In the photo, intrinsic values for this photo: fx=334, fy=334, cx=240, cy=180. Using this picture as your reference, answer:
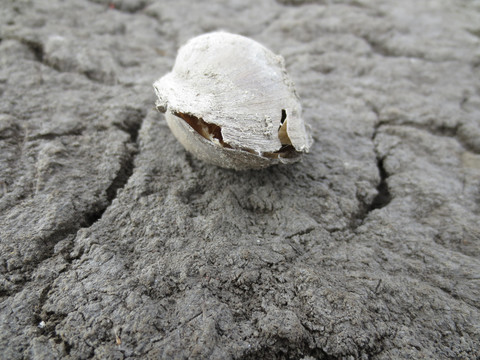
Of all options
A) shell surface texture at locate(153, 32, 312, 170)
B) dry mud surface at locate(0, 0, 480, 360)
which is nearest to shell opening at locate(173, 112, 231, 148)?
shell surface texture at locate(153, 32, 312, 170)

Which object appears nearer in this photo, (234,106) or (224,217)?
(234,106)

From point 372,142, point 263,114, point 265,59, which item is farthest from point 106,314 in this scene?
point 372,142

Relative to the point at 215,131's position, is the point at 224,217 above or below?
below

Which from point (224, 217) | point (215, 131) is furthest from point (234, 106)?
point (224, 217)

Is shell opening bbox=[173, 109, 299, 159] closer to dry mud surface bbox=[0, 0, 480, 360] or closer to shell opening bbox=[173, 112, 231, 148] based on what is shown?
shell opening bbox=[173, 112, 231, 148]

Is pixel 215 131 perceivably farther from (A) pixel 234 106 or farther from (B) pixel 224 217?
(B) pixel 224 217

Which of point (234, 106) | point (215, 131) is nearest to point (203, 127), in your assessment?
point (215, 131)

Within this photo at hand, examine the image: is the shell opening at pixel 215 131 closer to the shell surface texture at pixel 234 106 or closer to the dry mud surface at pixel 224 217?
the shell surface texture at pixel 234 106
